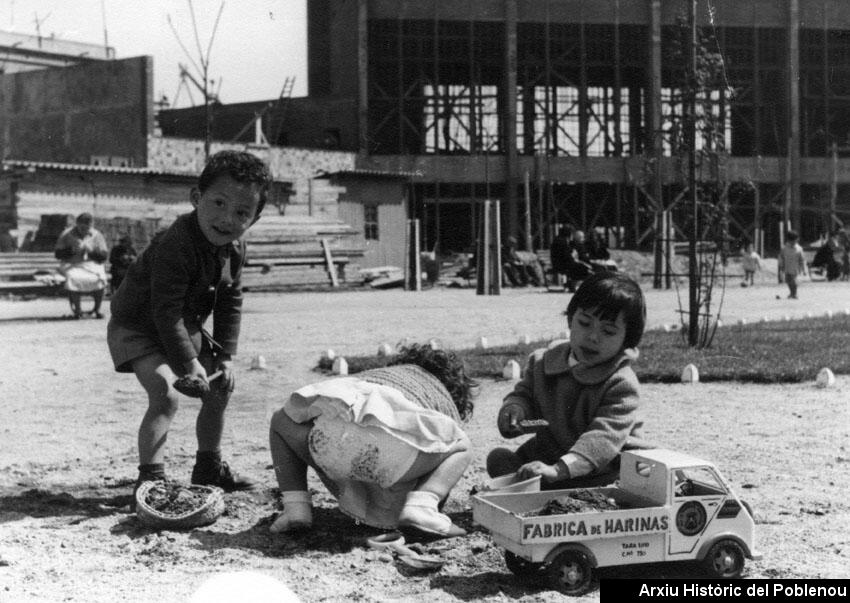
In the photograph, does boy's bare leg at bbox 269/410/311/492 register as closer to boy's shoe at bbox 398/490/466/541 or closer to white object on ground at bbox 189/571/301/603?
boy's shoe at bbox 398/490/466/541

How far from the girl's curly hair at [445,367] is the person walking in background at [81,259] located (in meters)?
12.0

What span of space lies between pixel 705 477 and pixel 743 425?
2.99 m

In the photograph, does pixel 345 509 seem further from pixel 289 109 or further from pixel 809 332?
pixel 289 109

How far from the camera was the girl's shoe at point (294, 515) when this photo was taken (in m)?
4.07

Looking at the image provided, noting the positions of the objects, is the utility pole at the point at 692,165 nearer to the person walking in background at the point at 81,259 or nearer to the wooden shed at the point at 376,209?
the person walking in background at the point at 81,259

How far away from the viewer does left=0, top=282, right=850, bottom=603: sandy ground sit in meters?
3.50

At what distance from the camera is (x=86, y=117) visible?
110 ft

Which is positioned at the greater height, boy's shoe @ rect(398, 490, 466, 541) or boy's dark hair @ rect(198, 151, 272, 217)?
boy's dark hair @ rect(198, 151, 272, 217)

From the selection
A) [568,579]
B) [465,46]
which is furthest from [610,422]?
[465,46]

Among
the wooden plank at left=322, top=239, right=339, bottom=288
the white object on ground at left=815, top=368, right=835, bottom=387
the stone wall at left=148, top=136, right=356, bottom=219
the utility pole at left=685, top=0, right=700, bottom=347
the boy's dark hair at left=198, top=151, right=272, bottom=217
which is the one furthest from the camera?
the stone wall at left=148, top=136, right=356, bottom=219

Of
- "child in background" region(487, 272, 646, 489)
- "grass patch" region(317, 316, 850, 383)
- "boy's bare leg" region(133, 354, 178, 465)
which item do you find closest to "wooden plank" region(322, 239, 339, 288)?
"grass patch" region(317, 316, 850, 383)

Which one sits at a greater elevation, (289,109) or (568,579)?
(289,109)

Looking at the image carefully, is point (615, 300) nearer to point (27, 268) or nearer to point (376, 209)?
point (27, 268)

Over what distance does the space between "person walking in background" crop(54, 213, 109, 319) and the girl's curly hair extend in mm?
12043
